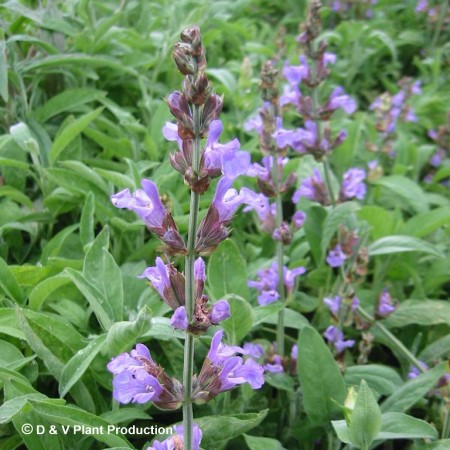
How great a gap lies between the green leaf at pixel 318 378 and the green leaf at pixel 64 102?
149cm

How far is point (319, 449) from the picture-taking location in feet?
6.37

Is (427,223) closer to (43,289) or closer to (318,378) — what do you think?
(318,378)

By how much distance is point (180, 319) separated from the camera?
4.02 feet

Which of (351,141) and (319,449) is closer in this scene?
(319,449)

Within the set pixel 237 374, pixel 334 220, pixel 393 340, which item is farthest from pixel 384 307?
pixel 237 374

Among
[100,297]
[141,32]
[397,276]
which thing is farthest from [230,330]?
[141,32]

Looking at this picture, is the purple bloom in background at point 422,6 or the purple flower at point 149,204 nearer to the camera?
the purple flower at point 149,204

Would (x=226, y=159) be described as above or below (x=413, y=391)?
above

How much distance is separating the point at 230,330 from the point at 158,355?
298 millimetres

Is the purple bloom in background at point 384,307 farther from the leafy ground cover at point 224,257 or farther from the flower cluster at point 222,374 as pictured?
the flower cluster at point 222,374

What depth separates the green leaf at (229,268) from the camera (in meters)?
1.92

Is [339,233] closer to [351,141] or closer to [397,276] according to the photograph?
[397,276]

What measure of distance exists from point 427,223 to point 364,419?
1.18 metres

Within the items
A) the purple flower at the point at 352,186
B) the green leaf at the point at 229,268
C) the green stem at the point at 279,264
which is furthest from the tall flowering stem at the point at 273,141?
the purple flower at the point at 352,186
